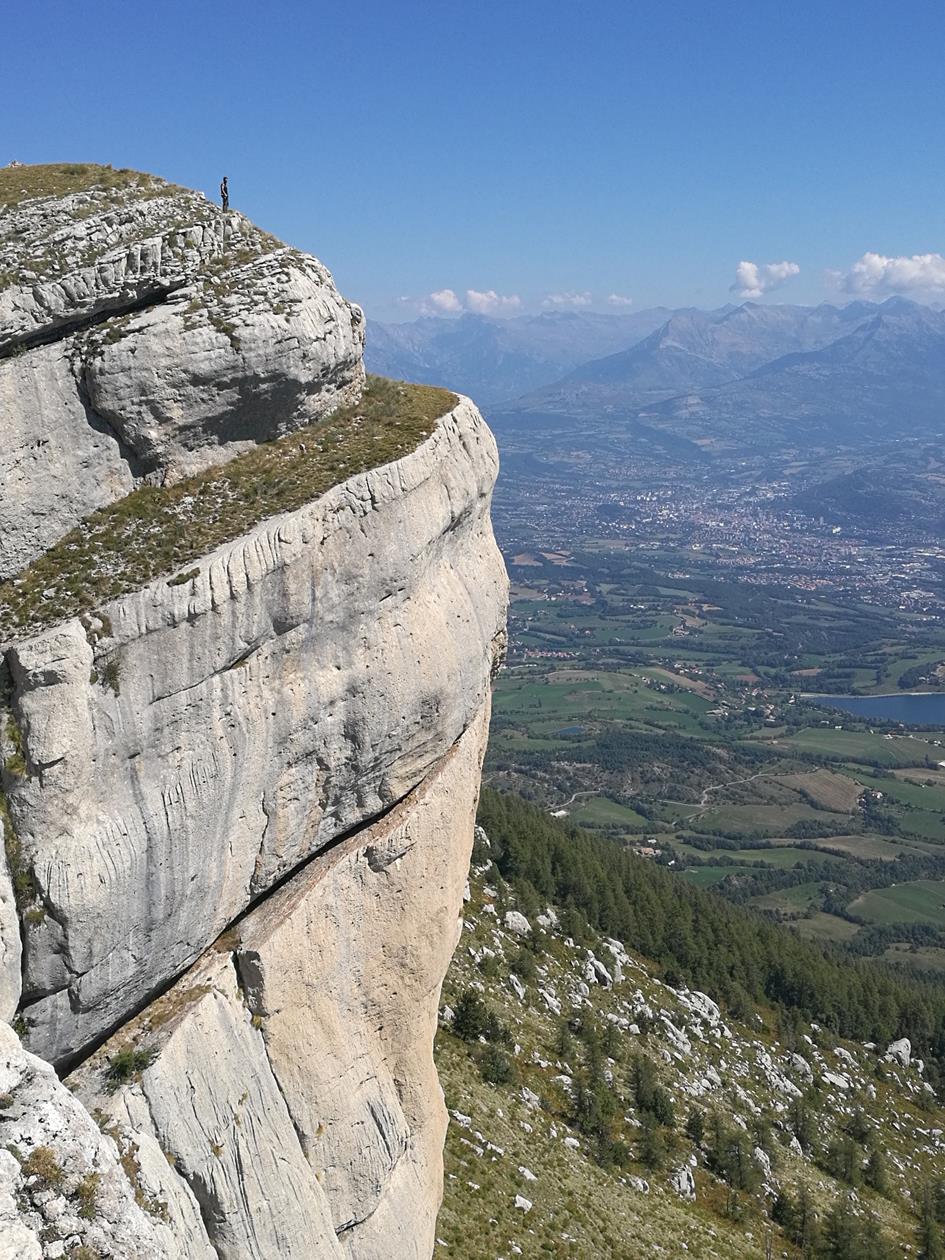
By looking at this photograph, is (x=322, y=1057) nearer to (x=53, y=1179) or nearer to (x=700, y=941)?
(x=53, y=1179)

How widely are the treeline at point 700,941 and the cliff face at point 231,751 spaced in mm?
44389

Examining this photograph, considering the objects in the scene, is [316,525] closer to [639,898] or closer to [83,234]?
[83,234]

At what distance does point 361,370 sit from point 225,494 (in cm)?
685

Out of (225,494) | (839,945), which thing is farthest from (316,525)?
(839,945)

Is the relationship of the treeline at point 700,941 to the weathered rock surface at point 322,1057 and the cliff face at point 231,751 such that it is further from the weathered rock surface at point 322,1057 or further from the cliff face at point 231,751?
the cliff face at point 231,751

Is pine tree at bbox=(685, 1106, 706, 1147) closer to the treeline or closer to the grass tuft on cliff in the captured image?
the treeline

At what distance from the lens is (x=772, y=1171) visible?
51.3 meters

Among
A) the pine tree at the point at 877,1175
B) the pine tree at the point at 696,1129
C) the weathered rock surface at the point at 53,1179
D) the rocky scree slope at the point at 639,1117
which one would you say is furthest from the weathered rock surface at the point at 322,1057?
the pine tree at the point at 877,1175

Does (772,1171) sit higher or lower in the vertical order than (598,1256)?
lower

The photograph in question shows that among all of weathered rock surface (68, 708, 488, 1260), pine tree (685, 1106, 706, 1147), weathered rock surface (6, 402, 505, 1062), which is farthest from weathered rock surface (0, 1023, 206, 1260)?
pine tree (685, 1106, 706, 1147)

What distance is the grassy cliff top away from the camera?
23.2m

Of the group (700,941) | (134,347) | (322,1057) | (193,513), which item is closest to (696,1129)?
(700,941)

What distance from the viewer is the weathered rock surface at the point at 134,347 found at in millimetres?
20438

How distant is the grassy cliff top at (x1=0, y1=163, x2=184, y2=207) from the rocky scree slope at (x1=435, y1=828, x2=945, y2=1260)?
33.6 metres
